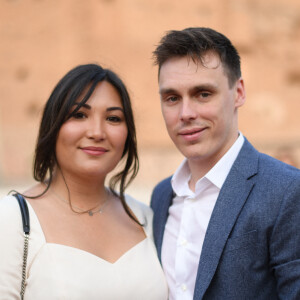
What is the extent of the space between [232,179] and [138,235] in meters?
0.86

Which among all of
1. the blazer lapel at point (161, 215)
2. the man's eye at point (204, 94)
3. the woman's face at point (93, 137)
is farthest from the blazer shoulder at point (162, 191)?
the man's eye at point (204, 94)

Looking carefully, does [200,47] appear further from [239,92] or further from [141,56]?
[141,56]

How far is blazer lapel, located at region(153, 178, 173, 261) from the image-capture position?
289 centimetres

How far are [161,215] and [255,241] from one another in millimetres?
855

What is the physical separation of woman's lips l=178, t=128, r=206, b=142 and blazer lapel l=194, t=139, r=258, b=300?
0.28 metres

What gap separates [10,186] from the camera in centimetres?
1269

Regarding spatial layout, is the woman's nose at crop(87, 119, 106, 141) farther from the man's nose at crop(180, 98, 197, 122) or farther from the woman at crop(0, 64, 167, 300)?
the man's nose at crop(180, 98, 197, 122)

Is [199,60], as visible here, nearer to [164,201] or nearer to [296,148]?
[164,201]


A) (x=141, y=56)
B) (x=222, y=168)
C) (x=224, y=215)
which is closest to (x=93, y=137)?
(x=222, y=168)

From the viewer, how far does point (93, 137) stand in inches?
108

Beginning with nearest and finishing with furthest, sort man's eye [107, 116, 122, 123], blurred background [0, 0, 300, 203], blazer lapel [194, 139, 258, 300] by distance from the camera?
blazer lapel [194, 139, 258, 300] → man's eye [107, 116, 122, 123] → blurred background [0, 0, 300, 203]

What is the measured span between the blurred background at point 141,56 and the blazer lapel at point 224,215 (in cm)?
984

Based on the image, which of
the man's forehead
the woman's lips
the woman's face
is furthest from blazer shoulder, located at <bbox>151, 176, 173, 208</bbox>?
the man's forehead

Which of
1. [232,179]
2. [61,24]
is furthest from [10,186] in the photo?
[232,179]
